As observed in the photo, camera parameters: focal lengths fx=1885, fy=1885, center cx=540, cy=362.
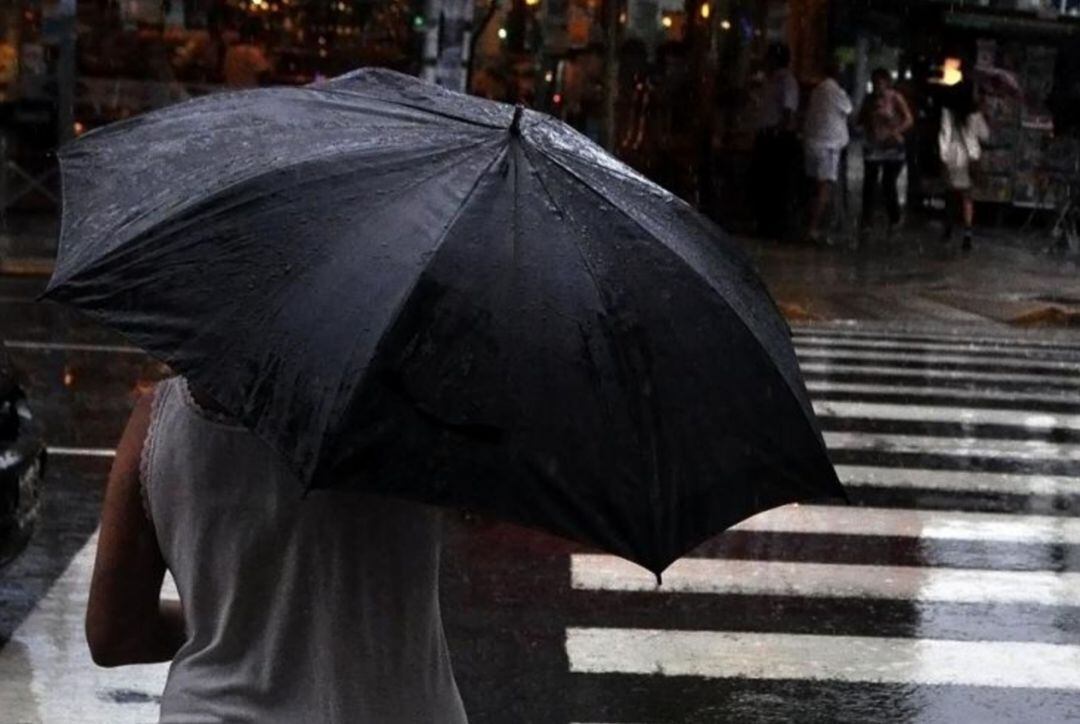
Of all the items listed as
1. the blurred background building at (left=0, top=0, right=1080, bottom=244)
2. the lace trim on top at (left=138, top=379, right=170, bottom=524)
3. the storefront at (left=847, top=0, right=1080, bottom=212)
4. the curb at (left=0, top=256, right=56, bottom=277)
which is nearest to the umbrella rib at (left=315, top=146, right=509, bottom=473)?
the lace trim on top at (left=138, top=379, right=170, bottom=524)

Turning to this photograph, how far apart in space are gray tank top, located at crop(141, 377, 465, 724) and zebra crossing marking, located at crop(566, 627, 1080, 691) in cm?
402

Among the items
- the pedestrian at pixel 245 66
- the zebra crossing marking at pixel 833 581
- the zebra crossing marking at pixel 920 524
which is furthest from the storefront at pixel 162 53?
the zebra crossing marking at pixel 833 581

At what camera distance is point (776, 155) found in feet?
77.9

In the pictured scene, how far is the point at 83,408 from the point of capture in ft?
35.0

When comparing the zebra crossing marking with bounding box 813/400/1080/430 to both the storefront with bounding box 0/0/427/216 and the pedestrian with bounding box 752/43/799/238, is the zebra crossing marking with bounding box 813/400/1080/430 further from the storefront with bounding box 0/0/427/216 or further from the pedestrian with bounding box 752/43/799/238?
the pedestrian with bounding box 752/43/799/238

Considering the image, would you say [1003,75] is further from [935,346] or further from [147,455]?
[147,455]

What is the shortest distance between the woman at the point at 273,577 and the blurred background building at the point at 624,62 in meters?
17.2

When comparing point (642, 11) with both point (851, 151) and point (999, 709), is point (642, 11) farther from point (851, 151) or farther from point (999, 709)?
point (999, 709)

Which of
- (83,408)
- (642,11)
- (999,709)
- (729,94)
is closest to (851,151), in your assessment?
(729,94)

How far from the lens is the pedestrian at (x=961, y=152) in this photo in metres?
23.7

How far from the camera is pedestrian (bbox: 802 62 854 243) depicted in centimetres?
2292

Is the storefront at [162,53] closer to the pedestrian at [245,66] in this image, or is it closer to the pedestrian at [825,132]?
the pedestrian at [245,66]

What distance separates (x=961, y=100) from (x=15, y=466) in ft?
71.1

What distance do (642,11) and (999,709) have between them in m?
20.8
